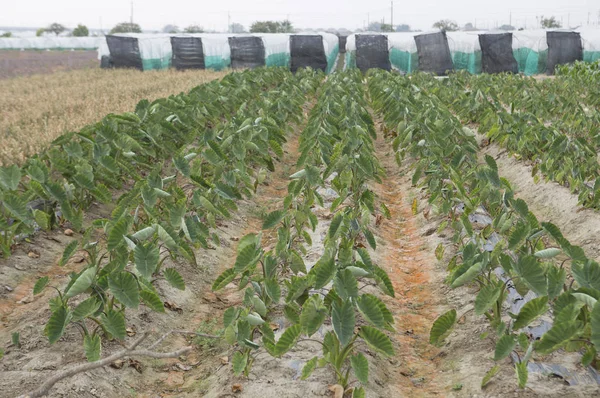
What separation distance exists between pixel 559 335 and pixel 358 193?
3791 mm


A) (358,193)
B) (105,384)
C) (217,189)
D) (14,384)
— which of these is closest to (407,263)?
(358,193)

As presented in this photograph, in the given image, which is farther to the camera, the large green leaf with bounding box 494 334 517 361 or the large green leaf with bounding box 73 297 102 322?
the large green leaf with bounding box 73 297 102 322

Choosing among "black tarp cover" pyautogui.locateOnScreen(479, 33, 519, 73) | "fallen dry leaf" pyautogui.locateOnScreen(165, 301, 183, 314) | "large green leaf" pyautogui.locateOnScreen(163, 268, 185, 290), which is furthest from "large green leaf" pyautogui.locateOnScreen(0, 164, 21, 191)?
"black tarp cover" pyautogui.locateOnScreen(479, 33, 519, 73)

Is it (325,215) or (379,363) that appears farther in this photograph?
(325,215)

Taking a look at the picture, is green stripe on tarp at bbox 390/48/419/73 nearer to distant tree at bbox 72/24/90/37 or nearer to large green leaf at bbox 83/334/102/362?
large green leaf at bbox 83/334/102/362

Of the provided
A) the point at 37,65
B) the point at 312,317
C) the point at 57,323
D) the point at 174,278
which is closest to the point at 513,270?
the point at 312,317

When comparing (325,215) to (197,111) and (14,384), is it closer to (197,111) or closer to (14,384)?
(197,111)

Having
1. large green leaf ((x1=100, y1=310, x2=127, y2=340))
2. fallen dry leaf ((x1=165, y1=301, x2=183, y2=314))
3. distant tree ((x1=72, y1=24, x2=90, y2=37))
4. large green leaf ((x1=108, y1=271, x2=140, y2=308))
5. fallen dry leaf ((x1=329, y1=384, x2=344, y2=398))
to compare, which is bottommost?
fallen dry leaf ((x1=165, y1=301, x2=183, y2=314))

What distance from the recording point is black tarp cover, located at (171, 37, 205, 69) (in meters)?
27.6

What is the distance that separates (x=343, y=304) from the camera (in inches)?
128

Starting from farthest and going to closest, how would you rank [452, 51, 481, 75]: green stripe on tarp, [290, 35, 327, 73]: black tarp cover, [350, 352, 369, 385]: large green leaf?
1. [290, 35, 327, 73]: black tarp cover
2. [452, 51, 481, 75]: green stripe on tarp
3. [350, 352, 369, 385]: large green leaf

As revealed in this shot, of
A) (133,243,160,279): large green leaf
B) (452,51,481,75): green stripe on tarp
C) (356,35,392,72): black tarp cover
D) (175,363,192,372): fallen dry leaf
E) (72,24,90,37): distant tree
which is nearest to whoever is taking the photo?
(133,243,160,279): large green leaf

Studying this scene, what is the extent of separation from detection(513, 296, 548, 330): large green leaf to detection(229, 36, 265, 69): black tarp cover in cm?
2524

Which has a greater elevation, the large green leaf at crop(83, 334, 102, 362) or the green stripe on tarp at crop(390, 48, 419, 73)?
the green stripe on tarp at crop(390, 48, 419, 73)
